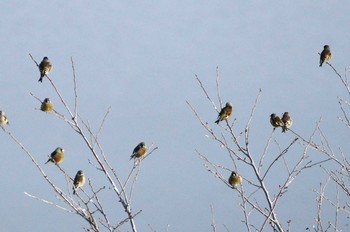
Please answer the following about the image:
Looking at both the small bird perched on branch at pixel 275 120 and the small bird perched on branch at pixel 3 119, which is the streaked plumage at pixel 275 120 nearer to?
the small bird perched on branch at pixel 275 120

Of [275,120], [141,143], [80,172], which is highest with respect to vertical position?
[275,120]

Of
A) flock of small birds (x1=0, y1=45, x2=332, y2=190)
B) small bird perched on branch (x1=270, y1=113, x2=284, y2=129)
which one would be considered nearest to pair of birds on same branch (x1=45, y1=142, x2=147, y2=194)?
flock of small birds (x1=0, y1=45, x2=332, y2=190)

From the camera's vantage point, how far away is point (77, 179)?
7465 millimetres

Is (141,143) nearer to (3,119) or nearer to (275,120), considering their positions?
(275,120)

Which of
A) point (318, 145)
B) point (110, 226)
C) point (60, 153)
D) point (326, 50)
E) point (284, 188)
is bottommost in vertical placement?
point (110, 226)

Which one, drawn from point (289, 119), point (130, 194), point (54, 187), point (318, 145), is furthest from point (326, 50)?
point (54, 187)

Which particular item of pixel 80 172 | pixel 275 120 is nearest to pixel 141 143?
pixel 80 172

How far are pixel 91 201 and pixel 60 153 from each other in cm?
372

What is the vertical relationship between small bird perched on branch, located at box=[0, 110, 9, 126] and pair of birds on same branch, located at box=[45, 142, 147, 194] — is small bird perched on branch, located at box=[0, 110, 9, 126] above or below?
above

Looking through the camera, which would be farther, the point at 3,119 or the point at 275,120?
the point at 3,119

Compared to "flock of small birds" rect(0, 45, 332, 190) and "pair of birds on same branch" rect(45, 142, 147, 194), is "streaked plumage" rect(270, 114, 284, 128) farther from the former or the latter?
"pair of birds on same branch" rect(45, 142, 147, 194)

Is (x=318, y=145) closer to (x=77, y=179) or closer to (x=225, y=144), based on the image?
(x=225, y=144)

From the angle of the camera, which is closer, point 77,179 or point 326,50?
point 77,179

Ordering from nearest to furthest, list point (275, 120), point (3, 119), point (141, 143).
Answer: point (141, 143), point (275, 120), point (3, 119)
